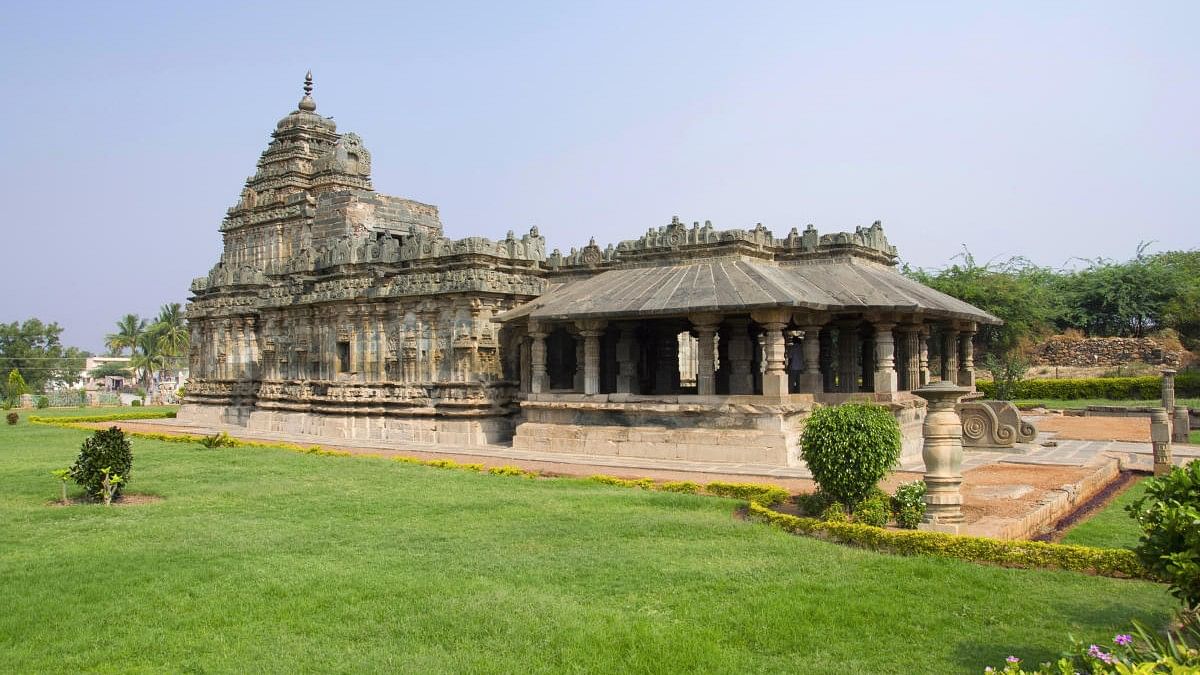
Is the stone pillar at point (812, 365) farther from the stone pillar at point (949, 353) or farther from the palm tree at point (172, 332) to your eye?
the palm tree at point (172, 332)

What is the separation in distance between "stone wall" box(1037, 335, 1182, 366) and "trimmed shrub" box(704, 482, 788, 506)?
3031 centimetres

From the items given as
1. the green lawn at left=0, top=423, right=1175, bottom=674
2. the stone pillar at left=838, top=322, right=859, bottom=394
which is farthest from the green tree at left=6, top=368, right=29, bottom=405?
the stone pillar at left=838, top=322, right=859, bottom=394

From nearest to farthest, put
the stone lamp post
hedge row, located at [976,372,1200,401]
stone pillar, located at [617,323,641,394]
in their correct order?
the stone lamp post < stone pillar, located at [617,323,641,394] < hedge row, located at [976,372,1200,401]

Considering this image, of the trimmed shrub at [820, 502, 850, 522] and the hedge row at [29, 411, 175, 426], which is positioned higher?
the hedge row at [29, 411, 175, 426]

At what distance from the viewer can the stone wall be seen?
36375 mm

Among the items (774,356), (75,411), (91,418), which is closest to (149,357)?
(75,411)

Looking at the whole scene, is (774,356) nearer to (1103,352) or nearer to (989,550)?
(989,550)

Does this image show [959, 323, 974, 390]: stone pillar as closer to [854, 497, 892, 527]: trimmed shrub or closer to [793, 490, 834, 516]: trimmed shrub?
[793, 490, 834, 516]: trimmed shrub

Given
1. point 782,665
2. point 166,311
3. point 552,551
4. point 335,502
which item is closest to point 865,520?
point 552,551

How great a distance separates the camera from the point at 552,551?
364 inches

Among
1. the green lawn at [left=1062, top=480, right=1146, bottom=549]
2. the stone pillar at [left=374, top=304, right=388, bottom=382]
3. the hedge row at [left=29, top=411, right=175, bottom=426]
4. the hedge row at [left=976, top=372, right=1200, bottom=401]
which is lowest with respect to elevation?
the green lawn at [left=1062, top=480, right=1146, bottom=549]

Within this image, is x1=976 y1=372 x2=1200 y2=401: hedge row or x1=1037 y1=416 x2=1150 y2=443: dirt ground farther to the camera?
x1=976 y1=372 x2=1200 y2=401: hedge row

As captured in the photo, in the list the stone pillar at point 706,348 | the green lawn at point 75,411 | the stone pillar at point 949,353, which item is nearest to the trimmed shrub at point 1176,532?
the stone pillar at point 706,348

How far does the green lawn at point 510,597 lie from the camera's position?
6281 millimetres
